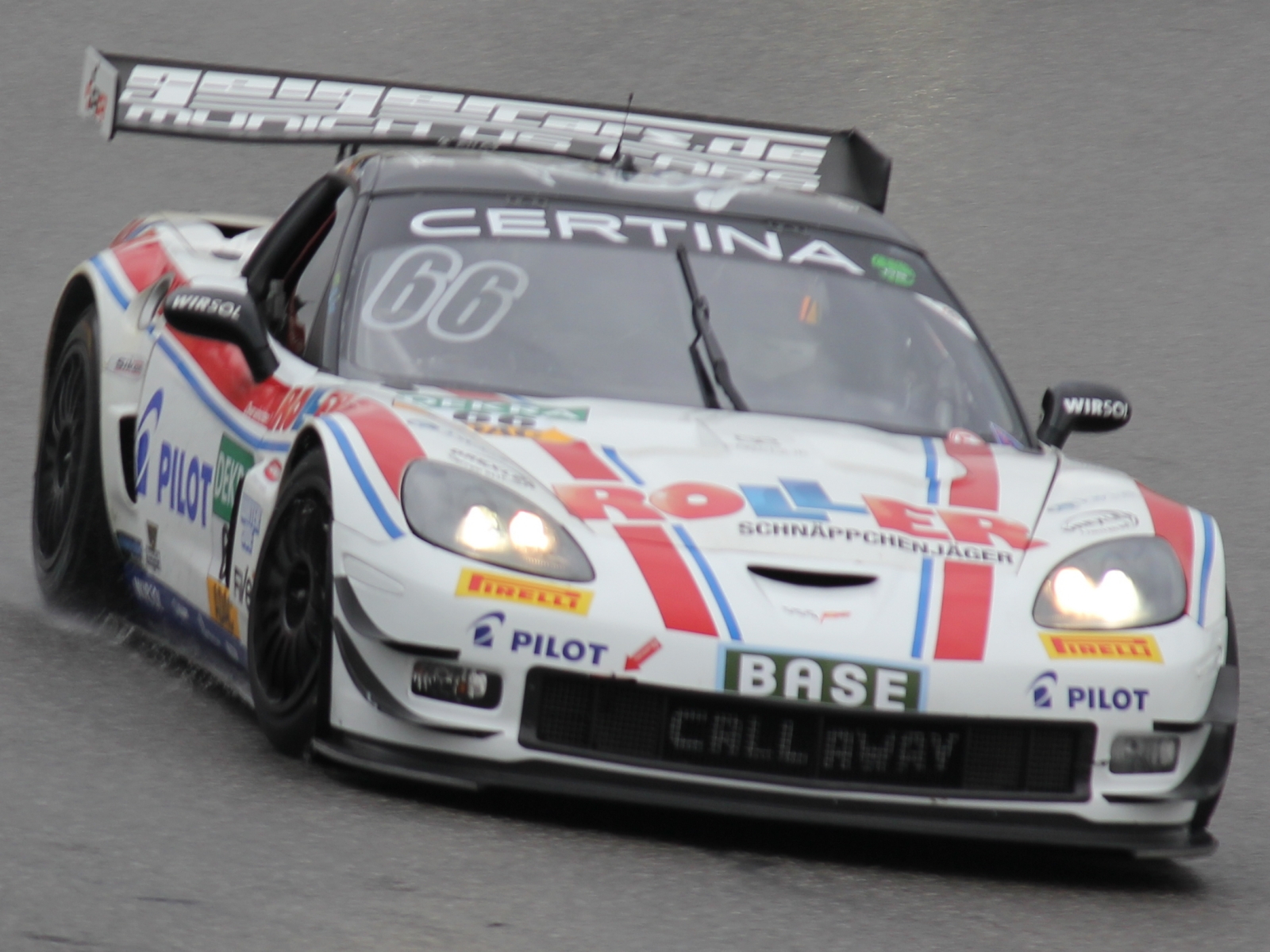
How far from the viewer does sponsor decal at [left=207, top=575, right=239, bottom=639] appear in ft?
18.0

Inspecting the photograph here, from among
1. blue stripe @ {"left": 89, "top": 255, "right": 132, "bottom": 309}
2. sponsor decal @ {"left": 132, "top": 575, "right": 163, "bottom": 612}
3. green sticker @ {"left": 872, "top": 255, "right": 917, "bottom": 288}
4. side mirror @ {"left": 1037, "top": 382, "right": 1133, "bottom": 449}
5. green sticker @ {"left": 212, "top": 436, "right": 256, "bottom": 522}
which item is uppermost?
green sticker @ {"left": 872, "top": 255, "right": 917, "bottom": 288}

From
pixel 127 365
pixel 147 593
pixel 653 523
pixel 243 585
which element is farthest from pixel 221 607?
pixel 653 523

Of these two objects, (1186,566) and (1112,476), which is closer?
(1186,566)

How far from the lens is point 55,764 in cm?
483

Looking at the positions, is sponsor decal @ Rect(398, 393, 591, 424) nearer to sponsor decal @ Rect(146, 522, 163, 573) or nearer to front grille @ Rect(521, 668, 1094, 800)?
front grille @ Rect(521, 668, 1094, 800)

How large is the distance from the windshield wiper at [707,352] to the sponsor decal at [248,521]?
100 centimetres

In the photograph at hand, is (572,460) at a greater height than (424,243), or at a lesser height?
lesser

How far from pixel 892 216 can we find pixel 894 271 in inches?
241

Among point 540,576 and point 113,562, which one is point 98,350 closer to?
point 113,562

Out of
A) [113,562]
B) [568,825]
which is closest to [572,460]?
[568,825]

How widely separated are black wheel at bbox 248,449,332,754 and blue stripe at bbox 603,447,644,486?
552mm

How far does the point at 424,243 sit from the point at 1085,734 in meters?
2.08

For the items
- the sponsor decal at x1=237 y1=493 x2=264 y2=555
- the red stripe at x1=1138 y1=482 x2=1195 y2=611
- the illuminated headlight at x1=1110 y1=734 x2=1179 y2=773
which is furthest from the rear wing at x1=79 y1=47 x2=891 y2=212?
the illuminated headlight at x1=1110 y1=734 x2=1179 y2=773

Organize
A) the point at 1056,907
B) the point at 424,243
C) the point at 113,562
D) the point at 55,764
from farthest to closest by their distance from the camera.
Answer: the point at 113,562 → the point at 424,243 → the point at 55,764 → the point at 1056,907
